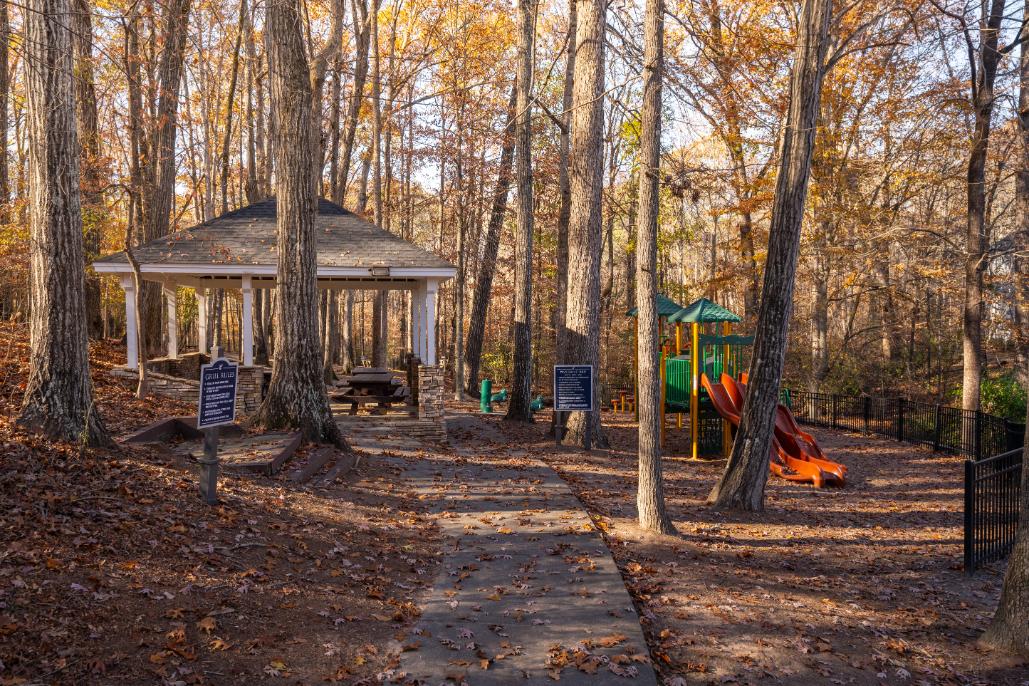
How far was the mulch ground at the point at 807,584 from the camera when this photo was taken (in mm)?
5348

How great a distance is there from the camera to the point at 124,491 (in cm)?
645

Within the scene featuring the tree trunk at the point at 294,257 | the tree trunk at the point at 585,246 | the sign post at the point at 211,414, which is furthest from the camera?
the tree trunk at the point at 585,246

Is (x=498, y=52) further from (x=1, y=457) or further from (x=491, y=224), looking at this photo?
(x=1, y=457)

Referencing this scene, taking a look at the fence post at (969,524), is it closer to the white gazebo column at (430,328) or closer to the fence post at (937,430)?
the fence post at (937,430)

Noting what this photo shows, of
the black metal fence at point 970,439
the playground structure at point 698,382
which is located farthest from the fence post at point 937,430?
the playground structure at point 698,382

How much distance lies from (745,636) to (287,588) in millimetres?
3505

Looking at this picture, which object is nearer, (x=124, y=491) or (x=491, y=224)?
(x=124, y=491)

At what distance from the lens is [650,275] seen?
8234 millimetres

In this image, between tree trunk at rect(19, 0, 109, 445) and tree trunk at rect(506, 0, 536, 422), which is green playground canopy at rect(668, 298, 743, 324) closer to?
tree trunk at rect(506, 0, 536, 422)

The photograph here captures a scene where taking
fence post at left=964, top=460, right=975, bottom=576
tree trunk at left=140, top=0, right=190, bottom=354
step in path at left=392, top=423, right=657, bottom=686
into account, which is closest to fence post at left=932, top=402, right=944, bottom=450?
fence post at left=964, top=460, right=975, bottom=576

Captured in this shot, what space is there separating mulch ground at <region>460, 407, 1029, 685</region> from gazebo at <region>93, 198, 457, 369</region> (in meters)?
5.34

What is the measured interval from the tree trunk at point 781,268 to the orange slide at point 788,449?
8.95 feet

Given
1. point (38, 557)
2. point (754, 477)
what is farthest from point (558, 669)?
point (754, 477)

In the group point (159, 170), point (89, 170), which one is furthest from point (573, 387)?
point (89, 170)
